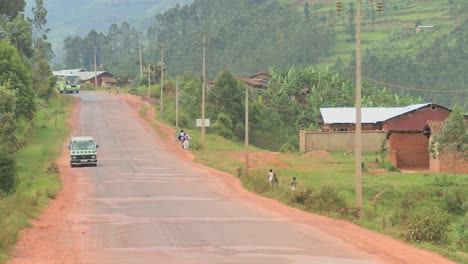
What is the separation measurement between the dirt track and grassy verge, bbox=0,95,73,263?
1.58 ft

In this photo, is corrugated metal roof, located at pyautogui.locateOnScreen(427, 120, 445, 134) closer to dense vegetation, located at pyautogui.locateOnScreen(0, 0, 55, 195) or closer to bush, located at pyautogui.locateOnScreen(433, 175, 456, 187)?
bush, located at pyautogui.locateOnScreen(433, 175, 456, 187)

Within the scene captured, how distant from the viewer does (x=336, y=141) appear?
7150cm

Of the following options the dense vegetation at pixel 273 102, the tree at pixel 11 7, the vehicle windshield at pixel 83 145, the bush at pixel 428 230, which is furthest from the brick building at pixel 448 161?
the tree at pixel 11 7

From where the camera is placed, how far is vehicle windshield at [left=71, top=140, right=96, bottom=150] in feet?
172

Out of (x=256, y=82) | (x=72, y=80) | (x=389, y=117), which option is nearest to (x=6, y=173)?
(x=389, y=117)

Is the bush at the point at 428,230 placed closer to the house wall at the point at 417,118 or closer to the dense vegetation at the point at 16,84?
the dense vegetation at the point at 16,84

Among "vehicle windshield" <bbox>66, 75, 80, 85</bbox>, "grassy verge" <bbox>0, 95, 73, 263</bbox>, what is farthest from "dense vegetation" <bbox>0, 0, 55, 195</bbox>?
"vehicle windshield" <bbox>66, 75, 80, 85</bbox>

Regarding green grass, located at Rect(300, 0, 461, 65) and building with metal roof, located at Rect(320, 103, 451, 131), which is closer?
building with metal roof, located at Rect(320, 103, 451, 131)

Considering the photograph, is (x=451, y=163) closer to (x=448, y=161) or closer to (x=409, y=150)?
(x=448, y=161)

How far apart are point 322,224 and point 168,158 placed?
3471 centimetres

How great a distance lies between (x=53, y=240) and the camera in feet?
72.4

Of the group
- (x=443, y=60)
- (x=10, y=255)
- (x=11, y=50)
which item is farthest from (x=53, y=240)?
(x=443, y=60)

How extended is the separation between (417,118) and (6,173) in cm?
4601

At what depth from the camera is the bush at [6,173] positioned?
34656 mm
